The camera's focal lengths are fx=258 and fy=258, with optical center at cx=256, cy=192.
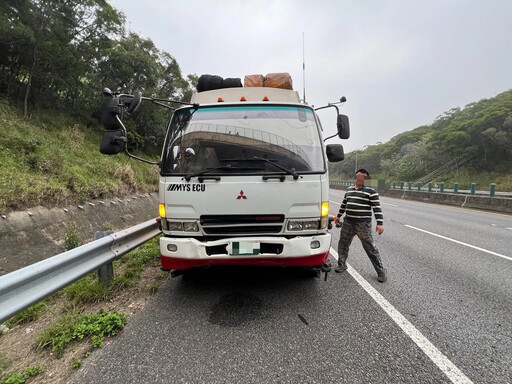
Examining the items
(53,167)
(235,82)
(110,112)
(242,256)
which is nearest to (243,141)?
(242,256)

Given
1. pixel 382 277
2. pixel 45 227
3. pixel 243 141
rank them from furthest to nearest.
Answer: pixel 45 227
pixel 382 277
pixel 243 141

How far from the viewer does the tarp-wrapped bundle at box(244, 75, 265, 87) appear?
14.5 ft

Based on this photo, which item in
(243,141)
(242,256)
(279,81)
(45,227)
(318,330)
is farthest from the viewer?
(45,227)

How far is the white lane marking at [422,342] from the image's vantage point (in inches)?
72.6

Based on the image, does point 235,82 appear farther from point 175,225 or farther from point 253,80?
point 175,225

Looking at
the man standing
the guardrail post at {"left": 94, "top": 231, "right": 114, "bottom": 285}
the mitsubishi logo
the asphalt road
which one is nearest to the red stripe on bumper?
the asphalt road

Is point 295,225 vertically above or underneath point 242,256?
above

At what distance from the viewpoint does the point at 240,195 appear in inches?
106

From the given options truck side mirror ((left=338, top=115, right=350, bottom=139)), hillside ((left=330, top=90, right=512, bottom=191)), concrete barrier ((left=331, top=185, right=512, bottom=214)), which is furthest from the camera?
hillside ((left=330, top=90, right=512, bottom=191))

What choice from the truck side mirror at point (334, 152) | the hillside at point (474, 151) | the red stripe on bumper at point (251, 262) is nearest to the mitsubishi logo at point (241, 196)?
the red stripe on bumper at point (251, 262)

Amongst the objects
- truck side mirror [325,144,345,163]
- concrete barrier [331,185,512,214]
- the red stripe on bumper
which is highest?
truck side mirror [325,144,345,163]

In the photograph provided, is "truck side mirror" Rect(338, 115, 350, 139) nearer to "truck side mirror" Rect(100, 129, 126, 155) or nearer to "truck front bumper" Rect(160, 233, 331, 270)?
"truck front bumper" Rect(160, 233, 331, 270)

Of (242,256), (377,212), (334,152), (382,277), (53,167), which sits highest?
(53,167)

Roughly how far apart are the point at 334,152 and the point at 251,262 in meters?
1.74
